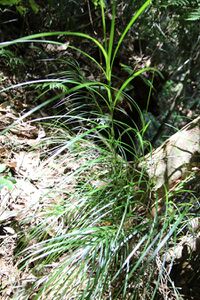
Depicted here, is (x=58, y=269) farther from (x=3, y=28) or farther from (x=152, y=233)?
(x=3, y=28)

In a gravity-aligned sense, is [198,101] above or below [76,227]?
below

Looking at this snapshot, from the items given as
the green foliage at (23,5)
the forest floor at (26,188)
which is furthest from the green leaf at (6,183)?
the green foliage at (23,5)

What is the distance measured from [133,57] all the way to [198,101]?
128 cm

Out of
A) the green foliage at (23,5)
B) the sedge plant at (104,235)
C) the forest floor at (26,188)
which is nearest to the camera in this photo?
the sedge plant at (104,235)

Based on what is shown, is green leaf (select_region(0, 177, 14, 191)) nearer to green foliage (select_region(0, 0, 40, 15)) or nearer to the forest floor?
the forest floor

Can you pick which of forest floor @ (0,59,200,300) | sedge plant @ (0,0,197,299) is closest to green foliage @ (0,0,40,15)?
forest floor @ (0,59,200,300)

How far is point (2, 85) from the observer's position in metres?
2.68

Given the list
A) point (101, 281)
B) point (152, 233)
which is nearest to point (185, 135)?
point (152, 233)

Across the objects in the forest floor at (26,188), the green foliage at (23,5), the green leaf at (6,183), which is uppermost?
the green foliage at (23,5)

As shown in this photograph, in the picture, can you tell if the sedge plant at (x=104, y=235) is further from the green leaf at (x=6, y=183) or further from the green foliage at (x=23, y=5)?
the green foliage at (x=23, y=5)

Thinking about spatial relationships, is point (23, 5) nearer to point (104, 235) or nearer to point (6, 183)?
point (6, 183)

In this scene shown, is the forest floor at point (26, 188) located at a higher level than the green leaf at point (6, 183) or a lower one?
lower

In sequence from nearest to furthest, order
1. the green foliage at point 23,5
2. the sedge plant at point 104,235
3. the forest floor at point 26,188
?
the sedge plant at point 104,235, the forest floor at point 26,188, the green foliage at point 23,5

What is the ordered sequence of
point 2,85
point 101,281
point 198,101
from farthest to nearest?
1. point 198,101
2. point 2,85
3. point 101,281
